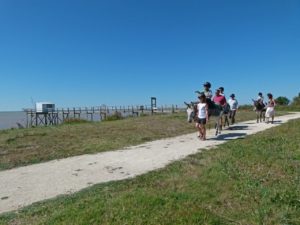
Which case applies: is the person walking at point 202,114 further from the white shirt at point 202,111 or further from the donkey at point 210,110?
the donkey at point 210,110

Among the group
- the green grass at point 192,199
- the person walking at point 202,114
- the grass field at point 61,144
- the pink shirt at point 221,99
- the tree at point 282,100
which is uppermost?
the tree at point 282,100

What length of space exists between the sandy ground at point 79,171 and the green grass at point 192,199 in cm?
53

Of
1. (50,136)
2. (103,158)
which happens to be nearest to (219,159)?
(103,158)

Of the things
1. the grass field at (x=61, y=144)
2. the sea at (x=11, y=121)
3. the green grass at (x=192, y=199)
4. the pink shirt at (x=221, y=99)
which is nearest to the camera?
the green grass at (x=192, y=199)

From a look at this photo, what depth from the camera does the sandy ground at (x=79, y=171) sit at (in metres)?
7.16

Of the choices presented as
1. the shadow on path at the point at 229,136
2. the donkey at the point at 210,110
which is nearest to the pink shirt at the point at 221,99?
the donkey at the point at 210,110

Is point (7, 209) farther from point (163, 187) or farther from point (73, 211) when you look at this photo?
point (163, 187)

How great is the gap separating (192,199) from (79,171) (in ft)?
12.2

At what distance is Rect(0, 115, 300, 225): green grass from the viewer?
17.1 feet

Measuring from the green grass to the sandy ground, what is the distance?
0.53m

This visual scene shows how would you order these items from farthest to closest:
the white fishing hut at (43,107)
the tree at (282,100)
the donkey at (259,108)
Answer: the white fishing hut at (43,107) → the tree at (282,100) → the donkey at (259,108)

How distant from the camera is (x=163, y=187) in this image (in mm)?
6762

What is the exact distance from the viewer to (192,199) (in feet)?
19.4

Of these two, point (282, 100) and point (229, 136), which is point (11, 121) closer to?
point (282, 100)
